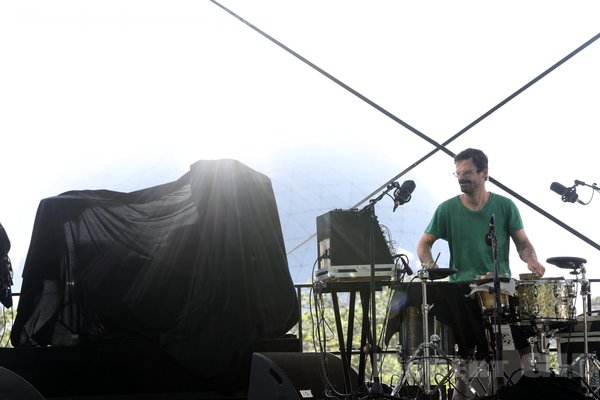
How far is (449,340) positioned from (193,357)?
1569 millimetres

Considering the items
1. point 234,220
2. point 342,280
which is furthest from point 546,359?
point 234,220

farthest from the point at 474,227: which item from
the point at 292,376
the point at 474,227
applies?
the point at 292,376

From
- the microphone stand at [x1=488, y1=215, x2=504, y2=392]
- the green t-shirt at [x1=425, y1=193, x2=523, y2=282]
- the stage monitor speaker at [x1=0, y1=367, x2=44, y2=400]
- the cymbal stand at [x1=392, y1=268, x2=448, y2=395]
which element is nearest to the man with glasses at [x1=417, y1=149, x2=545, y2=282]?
the green t-shirt at [x1=425, y1=193, x2=523, y2=282]

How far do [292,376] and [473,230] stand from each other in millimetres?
1935

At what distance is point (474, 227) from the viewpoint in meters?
5.17

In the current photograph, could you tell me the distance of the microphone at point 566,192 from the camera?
5062mm

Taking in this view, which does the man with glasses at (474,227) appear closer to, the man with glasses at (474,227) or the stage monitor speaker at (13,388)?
the man with glasses at (474,227)

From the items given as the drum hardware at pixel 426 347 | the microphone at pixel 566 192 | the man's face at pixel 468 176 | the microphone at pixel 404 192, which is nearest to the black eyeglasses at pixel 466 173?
the man's face at pixel 468 176

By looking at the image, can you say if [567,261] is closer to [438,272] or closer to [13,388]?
[438,272]

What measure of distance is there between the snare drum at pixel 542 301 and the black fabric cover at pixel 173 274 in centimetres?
138

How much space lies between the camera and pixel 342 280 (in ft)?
13.4

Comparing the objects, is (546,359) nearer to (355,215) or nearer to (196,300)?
(355,215)

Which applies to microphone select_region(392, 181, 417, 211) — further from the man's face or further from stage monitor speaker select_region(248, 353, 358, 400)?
the man's face

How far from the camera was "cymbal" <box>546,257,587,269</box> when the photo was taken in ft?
15.7
